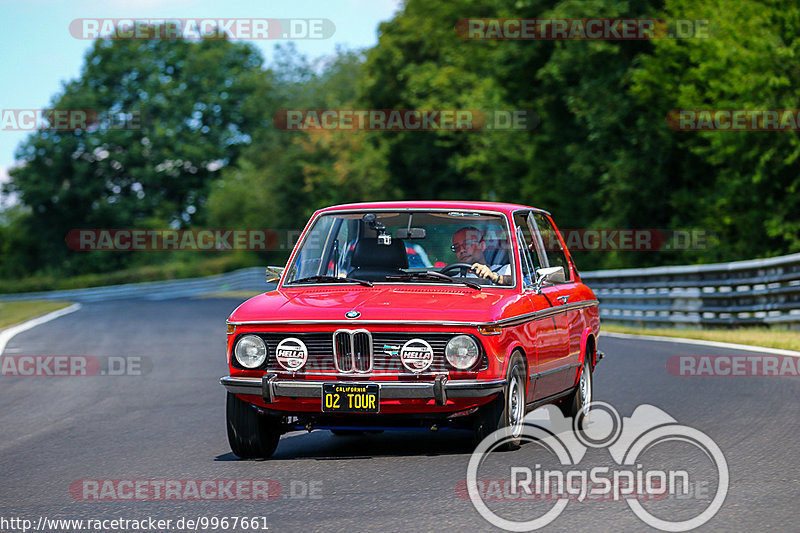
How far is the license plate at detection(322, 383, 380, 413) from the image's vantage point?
307 inches

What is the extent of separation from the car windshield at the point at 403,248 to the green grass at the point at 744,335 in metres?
8.09

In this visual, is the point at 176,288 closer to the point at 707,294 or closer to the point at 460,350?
the point at 707,294

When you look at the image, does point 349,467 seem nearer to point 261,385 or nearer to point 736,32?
point 261,385

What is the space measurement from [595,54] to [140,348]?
24.8 metres

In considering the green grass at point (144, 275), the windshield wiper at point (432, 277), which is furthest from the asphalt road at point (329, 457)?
the green grass at point (144, 275)

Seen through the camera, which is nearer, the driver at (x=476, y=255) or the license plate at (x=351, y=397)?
the license plate at (x=351, y=397)

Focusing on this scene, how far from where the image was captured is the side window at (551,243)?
33.5 feet

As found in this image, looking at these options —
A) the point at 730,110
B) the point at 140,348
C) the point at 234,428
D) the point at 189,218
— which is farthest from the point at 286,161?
the point at 234,428

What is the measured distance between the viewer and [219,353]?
746 inches

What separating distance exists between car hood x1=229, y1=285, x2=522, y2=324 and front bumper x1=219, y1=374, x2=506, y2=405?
41 cm

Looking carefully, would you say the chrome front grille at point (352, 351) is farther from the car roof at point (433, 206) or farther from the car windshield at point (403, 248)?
the car roof at point (433, 206)

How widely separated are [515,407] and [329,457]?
1.30m

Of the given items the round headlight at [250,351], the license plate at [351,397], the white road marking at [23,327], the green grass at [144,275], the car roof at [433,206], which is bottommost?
the green grass at [144,275]

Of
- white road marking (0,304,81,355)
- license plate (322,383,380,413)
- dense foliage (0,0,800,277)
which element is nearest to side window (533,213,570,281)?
license plate (322,383,380,413)
